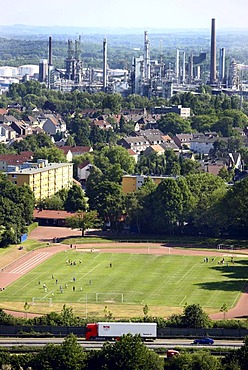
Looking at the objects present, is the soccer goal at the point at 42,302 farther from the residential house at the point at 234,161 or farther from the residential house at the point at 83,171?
the residential house at the point at 234,161

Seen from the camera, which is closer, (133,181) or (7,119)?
(133,181)

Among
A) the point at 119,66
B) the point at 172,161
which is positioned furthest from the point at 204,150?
the point at 119,66

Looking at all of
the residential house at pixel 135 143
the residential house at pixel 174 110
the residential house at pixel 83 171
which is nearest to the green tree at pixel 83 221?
the residential house at pixel 83 171

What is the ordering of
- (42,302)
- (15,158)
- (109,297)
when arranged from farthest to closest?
(15,158), (109,297), (42,302)

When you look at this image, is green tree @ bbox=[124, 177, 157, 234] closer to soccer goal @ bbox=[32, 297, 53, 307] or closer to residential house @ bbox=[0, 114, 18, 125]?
soccer goal @ bbox=[32, 297, 53, 307]

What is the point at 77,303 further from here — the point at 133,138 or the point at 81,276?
the point at 133,138

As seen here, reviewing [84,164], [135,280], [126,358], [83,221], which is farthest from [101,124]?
[126,358]

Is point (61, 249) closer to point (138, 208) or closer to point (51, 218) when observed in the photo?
point (138, 208)
